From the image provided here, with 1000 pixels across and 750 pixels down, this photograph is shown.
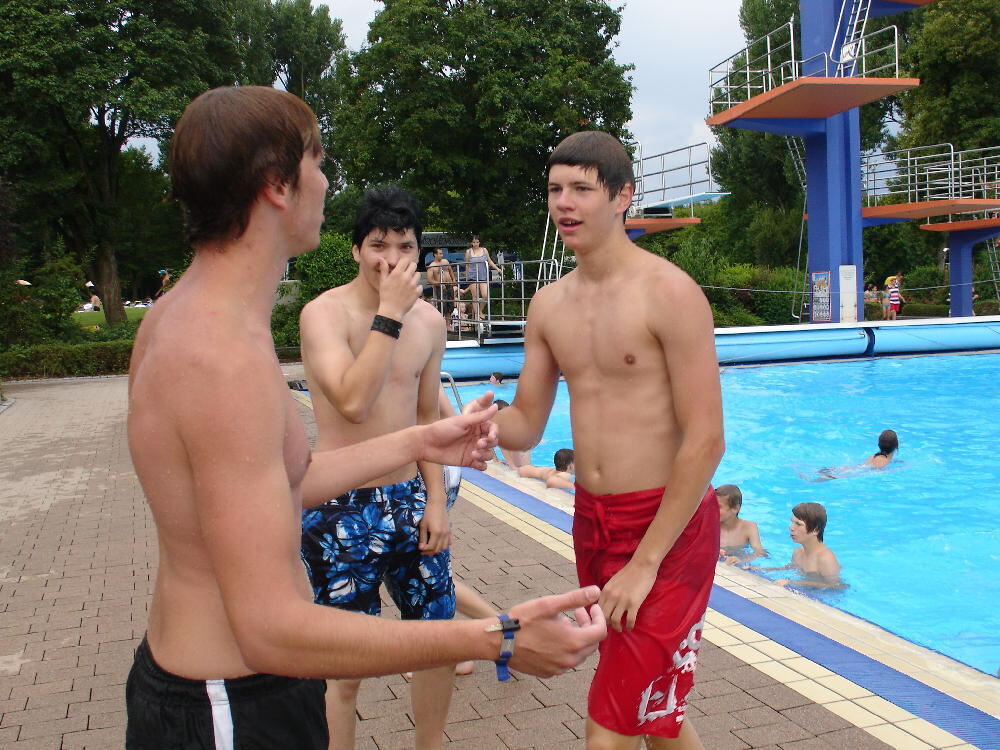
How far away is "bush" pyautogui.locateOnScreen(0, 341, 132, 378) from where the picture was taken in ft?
70.8

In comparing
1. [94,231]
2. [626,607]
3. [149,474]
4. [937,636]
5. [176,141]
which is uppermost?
[94,231]

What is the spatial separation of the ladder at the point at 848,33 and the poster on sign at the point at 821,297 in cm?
490

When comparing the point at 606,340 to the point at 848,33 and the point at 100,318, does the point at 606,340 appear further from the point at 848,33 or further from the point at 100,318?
the point at 100,318

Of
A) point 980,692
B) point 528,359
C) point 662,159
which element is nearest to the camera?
point 528,359

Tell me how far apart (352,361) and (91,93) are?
2805cm

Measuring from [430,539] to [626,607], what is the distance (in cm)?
94

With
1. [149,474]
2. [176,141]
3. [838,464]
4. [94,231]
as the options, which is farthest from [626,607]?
[94,231]

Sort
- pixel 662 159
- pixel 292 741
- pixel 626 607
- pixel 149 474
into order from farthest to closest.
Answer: pixel 662 159 → pixel 626 607 → pixel 292 741 → pixel 149 474

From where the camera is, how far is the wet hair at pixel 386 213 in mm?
3096

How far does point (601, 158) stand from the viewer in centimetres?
258

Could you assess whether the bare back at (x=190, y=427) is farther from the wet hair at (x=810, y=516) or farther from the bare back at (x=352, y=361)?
the wet hair at (x=810, y=516)

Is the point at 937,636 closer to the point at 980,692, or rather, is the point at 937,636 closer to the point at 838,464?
the point at 980,692

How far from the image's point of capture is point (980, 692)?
11.6 feet

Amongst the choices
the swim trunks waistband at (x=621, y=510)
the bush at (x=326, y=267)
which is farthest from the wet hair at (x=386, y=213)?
the bush at (x=326, y=267)
